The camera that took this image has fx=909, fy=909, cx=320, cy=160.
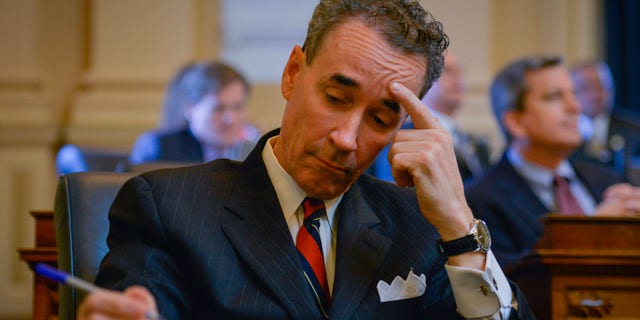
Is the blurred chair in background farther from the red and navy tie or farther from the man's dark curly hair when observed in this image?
the man's dark curly hair

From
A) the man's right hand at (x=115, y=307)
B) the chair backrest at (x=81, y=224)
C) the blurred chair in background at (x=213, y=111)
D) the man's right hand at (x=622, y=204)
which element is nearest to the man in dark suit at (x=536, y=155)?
the man's right hand at (x=622, y=204)

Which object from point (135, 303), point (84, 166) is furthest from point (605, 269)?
point (84, 166)

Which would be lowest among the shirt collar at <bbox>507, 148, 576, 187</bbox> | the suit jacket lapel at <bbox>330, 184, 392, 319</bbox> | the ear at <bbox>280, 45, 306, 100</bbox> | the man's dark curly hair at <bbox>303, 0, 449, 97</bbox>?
the shirt collar at <bbox>507, 148, 576, 187</bbox>

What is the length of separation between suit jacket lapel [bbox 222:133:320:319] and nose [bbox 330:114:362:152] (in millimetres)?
195

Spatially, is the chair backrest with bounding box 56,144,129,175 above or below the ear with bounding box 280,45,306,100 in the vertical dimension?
below

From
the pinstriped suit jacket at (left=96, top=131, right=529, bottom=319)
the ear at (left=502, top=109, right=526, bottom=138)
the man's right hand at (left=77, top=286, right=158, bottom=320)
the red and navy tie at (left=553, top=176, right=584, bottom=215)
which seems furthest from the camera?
the ear at (left=502, top=109, right=526, bottom=138)

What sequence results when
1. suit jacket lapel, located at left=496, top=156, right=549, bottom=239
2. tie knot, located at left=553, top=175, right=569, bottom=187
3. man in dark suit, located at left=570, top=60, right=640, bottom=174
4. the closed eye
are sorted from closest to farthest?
the closed eye → suit jacket lapel, located at left=496, top=156, right=549, bottom=239 → tie knot, located at left=553, top=175, right=569, bottom=187 → man in dark suit, located at left=570, top=60, right=640, bottom=174

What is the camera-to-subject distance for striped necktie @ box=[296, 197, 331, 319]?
185 centimetres

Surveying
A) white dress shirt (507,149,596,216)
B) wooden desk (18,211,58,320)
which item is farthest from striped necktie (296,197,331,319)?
white dress shirt (507,149,596,216)

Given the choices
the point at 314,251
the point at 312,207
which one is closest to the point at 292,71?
the point at 312,207

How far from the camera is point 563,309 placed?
2539 millimetres

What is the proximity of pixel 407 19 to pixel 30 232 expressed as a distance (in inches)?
160

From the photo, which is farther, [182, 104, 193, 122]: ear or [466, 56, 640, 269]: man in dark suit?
[182, 104, 193, 122]: ear

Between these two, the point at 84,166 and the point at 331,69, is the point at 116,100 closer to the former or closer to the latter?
the point at 84,166
